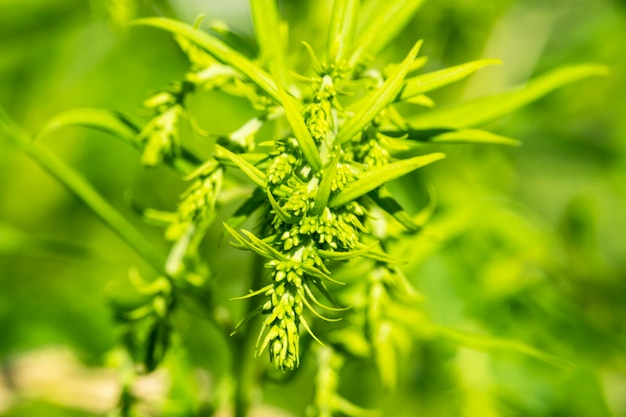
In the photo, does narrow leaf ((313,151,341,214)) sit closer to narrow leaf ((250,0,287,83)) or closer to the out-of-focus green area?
narrow leaf ((250,0,287,83))

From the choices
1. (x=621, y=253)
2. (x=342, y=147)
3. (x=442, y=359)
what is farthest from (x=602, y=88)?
(x=342, y=147)

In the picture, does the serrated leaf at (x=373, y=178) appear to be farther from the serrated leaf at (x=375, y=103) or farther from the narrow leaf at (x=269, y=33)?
the narrow leaf at (x=269, y=33)

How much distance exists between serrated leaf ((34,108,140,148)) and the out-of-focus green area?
4.0 inches

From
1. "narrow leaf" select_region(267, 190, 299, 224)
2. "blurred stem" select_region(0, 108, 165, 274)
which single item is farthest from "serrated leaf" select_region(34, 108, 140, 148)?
"narrow leaf" select_region(267, 190, 299, 224)

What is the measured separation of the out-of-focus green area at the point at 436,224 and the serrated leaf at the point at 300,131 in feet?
1.11

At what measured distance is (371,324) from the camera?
81cm

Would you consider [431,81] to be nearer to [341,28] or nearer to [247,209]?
[341,28]

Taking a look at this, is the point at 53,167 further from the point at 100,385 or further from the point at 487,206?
the point at 487,206

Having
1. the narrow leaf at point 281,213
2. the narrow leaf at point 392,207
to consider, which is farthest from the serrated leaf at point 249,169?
the narrow leaf at point 392,207

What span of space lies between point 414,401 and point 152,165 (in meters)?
0.95

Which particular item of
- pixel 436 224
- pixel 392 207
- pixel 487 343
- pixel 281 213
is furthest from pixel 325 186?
pixel 436 224

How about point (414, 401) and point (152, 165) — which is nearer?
point (152, 165)

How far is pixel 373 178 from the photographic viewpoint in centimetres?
62

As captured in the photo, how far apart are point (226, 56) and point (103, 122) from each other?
0.20 meters
